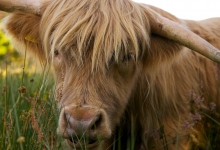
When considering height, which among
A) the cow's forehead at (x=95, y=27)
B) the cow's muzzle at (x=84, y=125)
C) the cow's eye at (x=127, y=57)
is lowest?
the cow's muzzle at (x=84, y=125)

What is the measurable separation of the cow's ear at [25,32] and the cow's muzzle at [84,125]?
100 cm

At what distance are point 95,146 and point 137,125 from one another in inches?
33.9

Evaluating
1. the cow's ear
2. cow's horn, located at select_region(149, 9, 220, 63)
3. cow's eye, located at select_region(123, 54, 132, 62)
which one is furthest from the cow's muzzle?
the cow's ear

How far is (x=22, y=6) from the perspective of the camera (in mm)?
3291

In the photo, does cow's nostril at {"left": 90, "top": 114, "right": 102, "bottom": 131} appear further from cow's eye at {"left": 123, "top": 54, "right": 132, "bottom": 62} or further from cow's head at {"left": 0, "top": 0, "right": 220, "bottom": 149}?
cow's eye at {"left": 123, "top": 54, "right": 132, "bottom": 62}

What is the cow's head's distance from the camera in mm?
2725

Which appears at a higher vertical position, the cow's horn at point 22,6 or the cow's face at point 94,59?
Answer: the cow's horn at point 22,6

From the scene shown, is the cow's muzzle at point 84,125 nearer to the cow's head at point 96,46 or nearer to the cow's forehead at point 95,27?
the cow's head at point 96,46

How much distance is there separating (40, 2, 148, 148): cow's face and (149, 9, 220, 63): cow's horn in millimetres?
125

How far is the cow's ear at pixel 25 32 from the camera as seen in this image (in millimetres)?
3424

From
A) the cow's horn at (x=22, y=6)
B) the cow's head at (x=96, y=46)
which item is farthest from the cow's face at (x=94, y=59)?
the cow's horn at (x=22, y=6)

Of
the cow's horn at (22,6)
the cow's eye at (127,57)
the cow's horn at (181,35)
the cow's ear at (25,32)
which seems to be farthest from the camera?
the cow's ear at (25,32)

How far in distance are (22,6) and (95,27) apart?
2.06ft

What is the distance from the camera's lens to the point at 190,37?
3008mm
